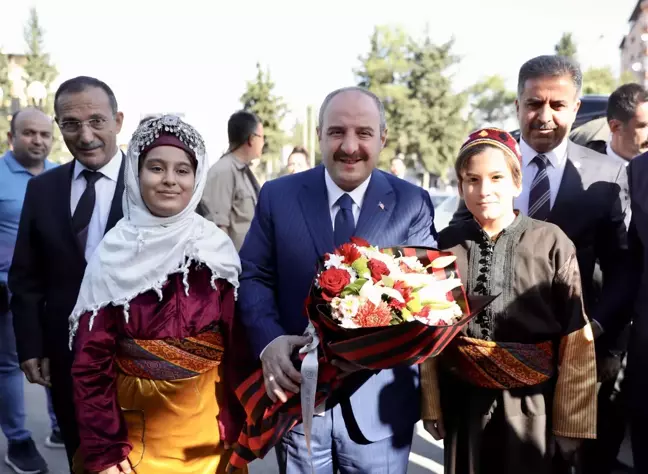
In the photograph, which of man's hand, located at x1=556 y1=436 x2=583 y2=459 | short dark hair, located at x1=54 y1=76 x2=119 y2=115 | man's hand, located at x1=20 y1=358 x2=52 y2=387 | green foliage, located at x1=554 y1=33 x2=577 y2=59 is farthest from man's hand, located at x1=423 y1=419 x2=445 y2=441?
green foliage, located at x1=554 y1=33 x2=577 y2=59

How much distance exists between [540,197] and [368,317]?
4.70ft

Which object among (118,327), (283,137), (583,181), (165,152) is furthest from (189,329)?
(283,137)

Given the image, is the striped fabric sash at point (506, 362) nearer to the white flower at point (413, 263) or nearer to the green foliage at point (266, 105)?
the white flower at point (413, 263)

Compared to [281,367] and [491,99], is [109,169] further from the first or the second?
[491,99]

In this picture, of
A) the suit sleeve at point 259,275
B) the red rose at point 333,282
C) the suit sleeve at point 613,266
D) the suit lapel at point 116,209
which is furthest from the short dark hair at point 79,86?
the suit sleeve at point 613,266

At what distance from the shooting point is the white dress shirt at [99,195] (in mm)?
3045

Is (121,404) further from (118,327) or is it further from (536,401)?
(536,401)

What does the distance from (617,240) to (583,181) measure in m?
0.33

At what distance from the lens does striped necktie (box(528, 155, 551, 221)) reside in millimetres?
2914

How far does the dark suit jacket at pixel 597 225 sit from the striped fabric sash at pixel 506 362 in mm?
528

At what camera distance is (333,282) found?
78.3 inches

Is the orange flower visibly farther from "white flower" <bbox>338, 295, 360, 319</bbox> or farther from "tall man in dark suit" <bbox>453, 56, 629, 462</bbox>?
"tall man in dark suit" <bbox>453, 56, 629, 462</bbox>

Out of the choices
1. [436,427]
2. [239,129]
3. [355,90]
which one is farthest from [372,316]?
[239,129]

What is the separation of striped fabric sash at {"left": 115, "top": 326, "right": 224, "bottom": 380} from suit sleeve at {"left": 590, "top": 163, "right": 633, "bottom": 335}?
70.8 inches
